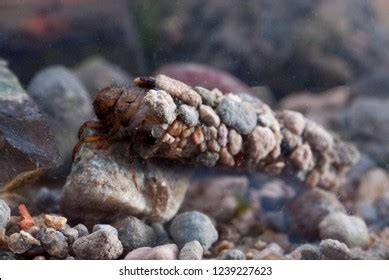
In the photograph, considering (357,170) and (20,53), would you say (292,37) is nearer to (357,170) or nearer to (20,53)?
(357,170)

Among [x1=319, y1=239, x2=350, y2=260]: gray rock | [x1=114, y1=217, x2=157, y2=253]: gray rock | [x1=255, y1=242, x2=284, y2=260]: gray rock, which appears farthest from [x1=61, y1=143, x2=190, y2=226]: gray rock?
[x1=319, y1=239, x2=350, y2=260]: gray rock

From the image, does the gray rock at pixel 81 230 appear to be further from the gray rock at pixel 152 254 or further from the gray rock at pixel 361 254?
the gray rock at pixel 361 254

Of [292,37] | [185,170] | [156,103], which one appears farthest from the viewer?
[292,37]

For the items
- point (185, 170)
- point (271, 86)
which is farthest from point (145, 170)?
point (271, 86)

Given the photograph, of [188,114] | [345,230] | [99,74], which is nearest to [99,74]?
[99,74]

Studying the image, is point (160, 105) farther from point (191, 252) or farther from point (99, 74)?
point (191, 252)

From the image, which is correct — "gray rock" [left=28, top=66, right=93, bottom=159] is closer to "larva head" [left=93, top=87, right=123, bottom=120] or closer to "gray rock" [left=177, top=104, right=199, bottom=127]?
"larva head" [left=93, top=87, right=123, bottom=120]
